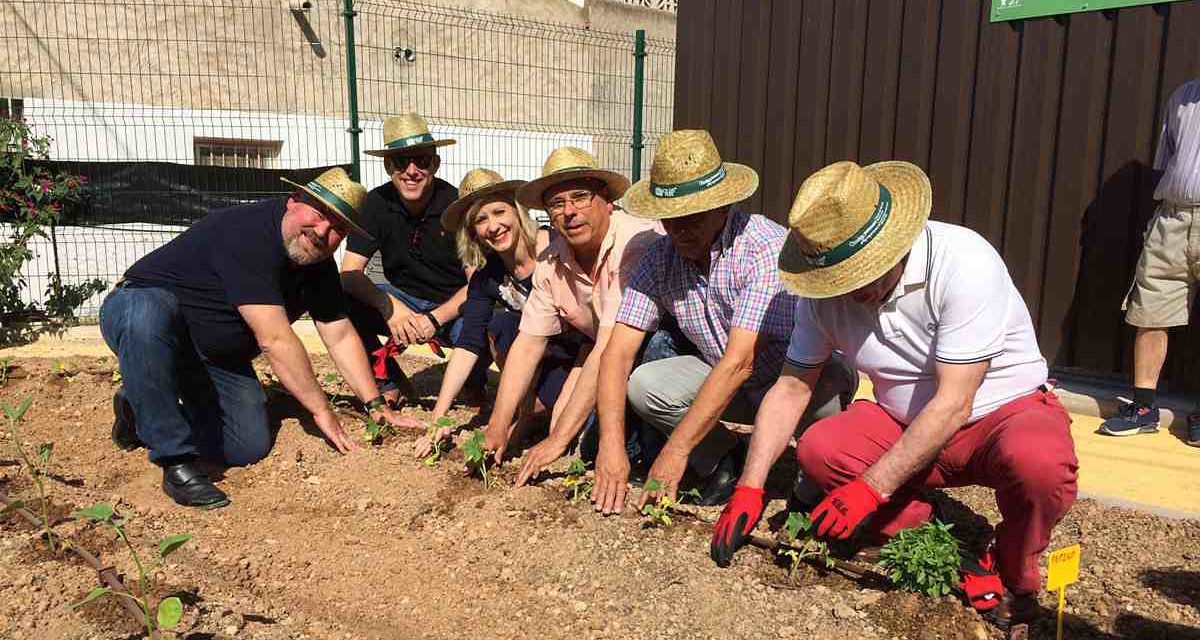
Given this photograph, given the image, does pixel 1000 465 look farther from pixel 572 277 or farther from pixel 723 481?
pixel 572 277

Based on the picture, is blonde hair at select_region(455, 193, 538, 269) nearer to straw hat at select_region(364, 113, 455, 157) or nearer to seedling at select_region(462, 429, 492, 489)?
straw hat at select_region(364, 113, 455, 157)

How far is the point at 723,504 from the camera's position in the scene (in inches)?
134

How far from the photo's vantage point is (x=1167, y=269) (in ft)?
13.5

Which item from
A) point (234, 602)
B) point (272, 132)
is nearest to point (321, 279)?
point (234, 602)

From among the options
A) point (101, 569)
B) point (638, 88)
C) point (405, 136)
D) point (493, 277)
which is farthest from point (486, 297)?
point (638, 88)

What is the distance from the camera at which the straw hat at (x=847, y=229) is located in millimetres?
2328

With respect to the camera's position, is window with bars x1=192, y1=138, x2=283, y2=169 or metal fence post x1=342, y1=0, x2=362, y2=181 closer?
metal fence post x1=342, y1=0, x2=362, y2=181

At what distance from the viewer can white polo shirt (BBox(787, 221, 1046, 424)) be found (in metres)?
2.40

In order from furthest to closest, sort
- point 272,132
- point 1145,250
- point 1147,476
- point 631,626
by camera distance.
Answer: point 272,132
point 1145,250
point 1147,476
point 631,626

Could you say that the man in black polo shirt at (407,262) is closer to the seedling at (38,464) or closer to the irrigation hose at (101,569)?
the seedling at (38,464)

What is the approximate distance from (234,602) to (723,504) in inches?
67.3

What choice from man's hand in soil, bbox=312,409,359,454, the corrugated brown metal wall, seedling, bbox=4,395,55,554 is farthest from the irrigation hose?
the corrugated brown metal wall

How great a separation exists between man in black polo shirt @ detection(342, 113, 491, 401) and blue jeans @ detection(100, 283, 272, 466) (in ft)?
2.46

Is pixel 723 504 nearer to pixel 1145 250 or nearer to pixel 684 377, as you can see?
pixel 684 377
